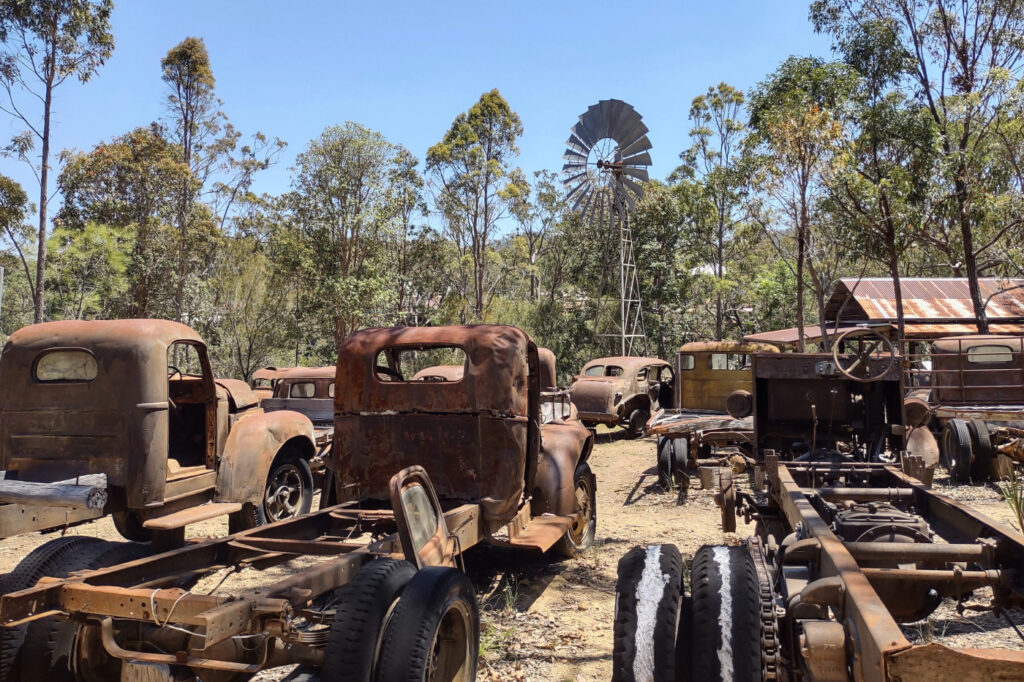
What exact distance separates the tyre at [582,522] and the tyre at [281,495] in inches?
115

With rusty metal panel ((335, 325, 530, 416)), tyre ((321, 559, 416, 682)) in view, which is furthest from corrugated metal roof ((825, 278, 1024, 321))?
tyre ((321, 559, 416, 682))

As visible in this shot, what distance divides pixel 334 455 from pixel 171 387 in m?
3.04

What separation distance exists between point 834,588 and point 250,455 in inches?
235

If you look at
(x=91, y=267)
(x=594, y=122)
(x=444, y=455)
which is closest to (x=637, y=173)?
(x=594, y=122)

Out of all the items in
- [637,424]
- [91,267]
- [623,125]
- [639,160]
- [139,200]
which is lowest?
[637,424]

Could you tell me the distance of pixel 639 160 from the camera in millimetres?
23109

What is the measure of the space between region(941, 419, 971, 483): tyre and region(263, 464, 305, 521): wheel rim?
362 inches

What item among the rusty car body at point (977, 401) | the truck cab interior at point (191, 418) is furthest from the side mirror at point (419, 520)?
the rusty car body at point (977, 401)

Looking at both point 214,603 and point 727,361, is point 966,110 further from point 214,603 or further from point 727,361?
point 214,603

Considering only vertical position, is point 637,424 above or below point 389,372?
below

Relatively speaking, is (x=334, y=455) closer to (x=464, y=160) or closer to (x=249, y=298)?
(x=249, y=298)

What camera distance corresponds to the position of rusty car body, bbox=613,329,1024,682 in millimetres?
2242

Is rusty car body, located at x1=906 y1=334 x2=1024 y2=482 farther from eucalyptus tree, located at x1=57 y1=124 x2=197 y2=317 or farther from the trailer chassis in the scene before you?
eucalyptus tree, located at x1=57 y1=124 x2=197 y2=317

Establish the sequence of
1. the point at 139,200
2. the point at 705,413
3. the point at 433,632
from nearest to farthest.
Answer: the point at 433,632, the point at 705,413, the point at 139,200
